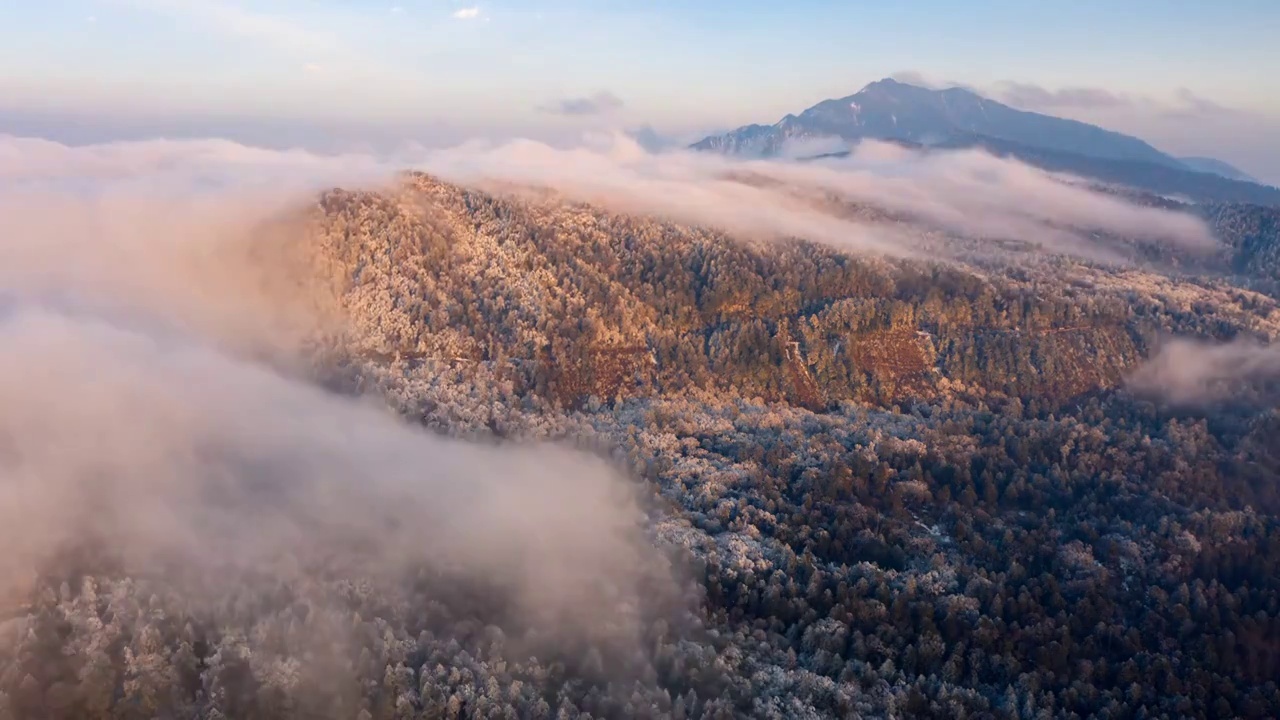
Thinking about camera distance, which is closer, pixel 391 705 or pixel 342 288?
pixel 391 705

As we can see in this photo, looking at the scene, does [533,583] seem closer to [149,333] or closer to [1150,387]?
[149,333]

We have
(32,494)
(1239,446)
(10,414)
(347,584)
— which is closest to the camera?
(347,584)

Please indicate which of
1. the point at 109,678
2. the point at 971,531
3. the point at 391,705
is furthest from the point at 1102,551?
the point at 109,678

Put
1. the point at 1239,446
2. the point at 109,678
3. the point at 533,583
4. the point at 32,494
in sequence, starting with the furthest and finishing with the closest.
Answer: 1. the point at 1239,446
2. the point at 32,494
3. the point at 533,583
4. the point at 109,678

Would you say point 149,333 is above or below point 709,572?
above

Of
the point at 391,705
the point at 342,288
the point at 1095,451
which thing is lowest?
the point at 391,705

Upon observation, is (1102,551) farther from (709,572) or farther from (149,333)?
(149,333)
